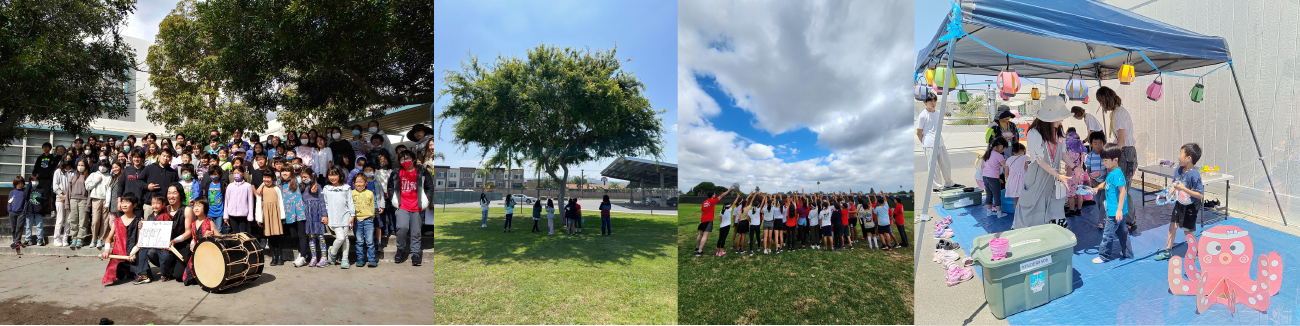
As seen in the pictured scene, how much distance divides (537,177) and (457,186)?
79 centimetres

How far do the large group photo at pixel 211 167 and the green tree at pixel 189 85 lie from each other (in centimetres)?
3

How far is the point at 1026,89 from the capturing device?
454 cm

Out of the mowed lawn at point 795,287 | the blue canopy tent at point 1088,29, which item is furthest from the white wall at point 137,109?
the blue canopy tent at point 1088,29

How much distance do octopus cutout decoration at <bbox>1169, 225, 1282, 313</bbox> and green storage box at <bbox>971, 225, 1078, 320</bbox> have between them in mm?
673

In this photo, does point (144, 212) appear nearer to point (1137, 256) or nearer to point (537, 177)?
point (537, 177)

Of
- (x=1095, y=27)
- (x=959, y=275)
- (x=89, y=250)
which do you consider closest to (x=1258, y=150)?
(x=1095, y=27)

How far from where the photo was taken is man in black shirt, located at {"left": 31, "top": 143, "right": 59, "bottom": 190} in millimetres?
6695

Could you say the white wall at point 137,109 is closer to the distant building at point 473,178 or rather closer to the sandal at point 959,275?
the distant building at point 473,178

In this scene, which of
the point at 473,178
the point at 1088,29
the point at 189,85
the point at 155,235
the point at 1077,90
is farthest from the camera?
the point at 189,85

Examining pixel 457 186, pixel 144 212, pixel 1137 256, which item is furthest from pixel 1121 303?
pixel 144 212

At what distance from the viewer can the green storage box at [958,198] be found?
482cm

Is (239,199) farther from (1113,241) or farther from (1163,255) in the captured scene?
(1163,255)

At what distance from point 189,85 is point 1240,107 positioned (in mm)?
12390

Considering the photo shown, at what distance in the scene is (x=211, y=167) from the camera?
555cm
